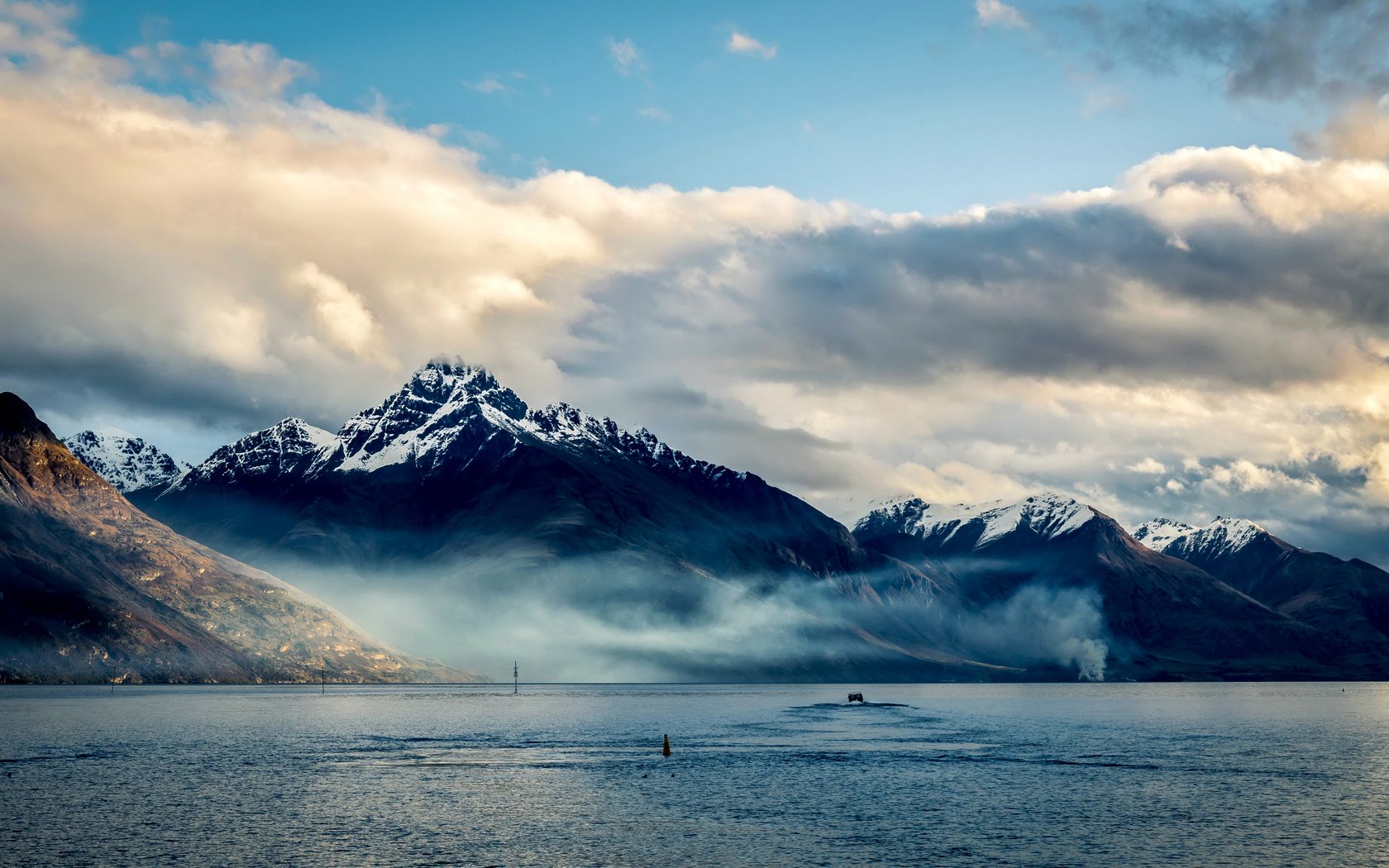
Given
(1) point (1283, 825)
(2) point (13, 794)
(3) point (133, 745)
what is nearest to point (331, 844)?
(2) point (13, 794)

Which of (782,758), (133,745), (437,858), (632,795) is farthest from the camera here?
(133,745)

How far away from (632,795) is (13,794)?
63921 millimetres

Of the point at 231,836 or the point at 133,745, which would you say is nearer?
the point at 231,836

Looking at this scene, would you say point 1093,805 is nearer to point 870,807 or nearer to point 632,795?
Answer: point 870,807

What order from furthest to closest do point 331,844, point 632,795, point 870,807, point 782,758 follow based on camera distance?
point 782,758 < point 632,795 < point 870,807 < point 331,844

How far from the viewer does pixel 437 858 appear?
9362cm

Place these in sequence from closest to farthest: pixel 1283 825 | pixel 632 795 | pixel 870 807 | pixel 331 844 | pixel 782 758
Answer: pixel 331 844
pixel 1283 825
pixel 870 807
pixel 632 795
pixel 782 758

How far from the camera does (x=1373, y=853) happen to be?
96.2m

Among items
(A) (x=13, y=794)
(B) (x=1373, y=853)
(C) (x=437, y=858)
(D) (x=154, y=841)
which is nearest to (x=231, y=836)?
(D) (x=154, y=841)

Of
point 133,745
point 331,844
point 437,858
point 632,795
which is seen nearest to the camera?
point 437,858

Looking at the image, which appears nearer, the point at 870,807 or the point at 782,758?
the point at 870,807

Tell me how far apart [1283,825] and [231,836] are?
91.4m

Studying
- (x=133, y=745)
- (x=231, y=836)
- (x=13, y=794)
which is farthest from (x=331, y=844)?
(x=133, y=745)

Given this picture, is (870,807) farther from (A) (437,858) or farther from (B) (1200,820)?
(A) (437,858)
